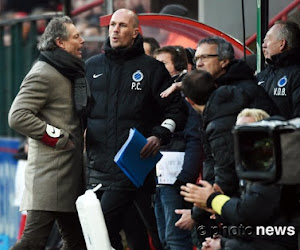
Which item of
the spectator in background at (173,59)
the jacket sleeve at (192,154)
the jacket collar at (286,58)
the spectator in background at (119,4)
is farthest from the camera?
the spectator in background at (119,4)

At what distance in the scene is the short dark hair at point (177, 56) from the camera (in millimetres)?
9438

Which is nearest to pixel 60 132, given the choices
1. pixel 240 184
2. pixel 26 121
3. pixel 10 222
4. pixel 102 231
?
pixel 26 121

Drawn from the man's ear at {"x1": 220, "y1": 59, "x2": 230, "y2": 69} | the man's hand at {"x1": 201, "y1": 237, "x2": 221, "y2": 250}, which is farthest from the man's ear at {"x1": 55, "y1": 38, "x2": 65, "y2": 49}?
the man's hand at {"x1": 201, "y1": 237, "x2": 221, "y2": 250}

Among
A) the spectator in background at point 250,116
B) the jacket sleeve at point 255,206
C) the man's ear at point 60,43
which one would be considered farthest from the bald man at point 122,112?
the jacket sleeve at point 255,206

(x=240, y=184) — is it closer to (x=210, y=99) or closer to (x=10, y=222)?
(x=210, y=99)

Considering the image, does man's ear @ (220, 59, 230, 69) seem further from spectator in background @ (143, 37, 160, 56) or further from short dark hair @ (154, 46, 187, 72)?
spectator in background @ (143, 37, 160, 56)

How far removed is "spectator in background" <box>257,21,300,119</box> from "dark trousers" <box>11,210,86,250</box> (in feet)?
5.46

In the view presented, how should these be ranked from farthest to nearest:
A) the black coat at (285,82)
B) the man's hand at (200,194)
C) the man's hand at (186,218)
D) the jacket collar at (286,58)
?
the jacket collar at (286,58)
the black coat at (285,82)
the man's hand at (186,218)
the man's hand at (200,194)

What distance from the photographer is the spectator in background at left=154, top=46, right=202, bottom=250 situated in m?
9.12

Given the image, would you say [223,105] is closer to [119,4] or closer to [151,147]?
[151,147]

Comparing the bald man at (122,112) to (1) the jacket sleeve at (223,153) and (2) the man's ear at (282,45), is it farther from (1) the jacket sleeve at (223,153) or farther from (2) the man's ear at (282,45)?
(1) the jacket sleeve at (223,153)

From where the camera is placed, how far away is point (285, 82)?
7.93 metres

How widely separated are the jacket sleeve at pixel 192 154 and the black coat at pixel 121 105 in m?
0.41

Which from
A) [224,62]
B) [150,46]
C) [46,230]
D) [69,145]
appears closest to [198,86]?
[224,62]
